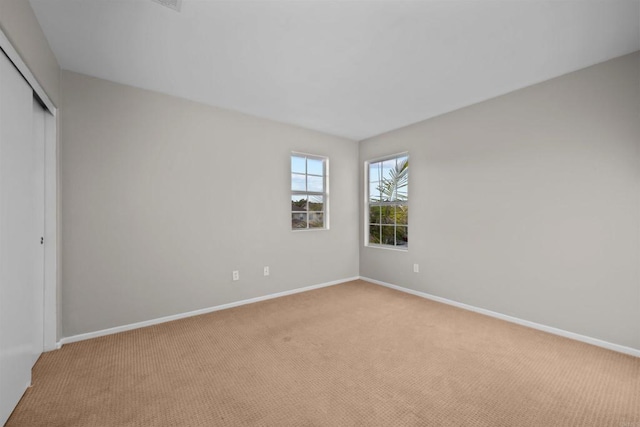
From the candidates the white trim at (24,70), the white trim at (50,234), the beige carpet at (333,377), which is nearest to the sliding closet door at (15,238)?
the white trim at (24,70)

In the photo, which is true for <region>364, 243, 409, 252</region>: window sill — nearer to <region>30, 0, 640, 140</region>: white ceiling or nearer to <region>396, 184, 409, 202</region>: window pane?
<region>396, 184, 409, 202</region>: window pane

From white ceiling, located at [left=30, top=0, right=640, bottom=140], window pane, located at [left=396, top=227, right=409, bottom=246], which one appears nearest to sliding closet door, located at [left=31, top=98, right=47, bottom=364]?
white ceiling, located at [left=30, top=0, right=640, bottom=140]

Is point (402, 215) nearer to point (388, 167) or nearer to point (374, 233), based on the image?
point (374, 233)

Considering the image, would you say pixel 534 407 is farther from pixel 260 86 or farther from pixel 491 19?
pixel 260 86

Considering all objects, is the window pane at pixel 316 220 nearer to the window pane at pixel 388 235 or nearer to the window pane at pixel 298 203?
the window pane at pixel 298 203

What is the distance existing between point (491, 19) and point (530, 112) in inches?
56.2

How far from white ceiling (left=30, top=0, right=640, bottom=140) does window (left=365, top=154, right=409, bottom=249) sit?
140 centimetres

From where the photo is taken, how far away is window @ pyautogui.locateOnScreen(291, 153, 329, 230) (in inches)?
165

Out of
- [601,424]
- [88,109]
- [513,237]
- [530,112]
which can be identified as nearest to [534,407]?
[601,424]

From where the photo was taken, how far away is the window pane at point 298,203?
4180 millimetres

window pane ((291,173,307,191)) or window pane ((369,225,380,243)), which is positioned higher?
window pane ((291,173,307,191))

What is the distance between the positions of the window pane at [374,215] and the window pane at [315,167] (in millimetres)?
1137

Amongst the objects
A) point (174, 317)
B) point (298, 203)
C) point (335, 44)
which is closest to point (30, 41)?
point (335, 44)

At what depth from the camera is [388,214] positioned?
14.9 ft
